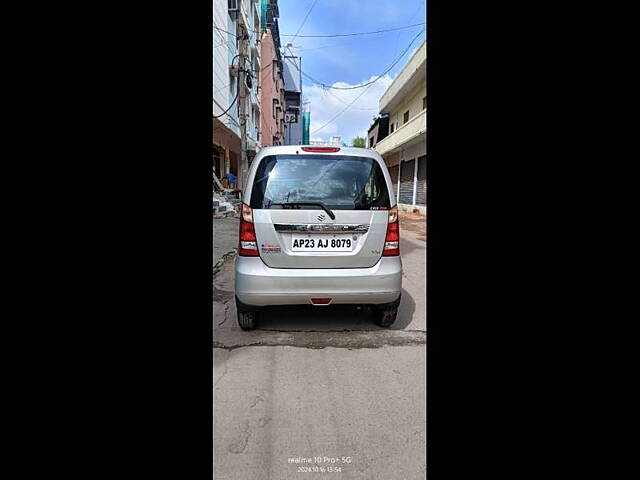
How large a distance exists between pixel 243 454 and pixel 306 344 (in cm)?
133

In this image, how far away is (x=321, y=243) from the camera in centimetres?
284

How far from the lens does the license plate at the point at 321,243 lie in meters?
2.82

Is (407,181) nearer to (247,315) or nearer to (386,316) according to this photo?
(386,316)

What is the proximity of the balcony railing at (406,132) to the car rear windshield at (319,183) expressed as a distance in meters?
9.96

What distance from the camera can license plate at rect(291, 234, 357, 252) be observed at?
9.27ft

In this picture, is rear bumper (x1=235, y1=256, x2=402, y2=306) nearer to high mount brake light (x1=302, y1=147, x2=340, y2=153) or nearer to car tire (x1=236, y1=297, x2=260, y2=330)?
car tire (x1=236, y1=297, x2=260, y2=330)

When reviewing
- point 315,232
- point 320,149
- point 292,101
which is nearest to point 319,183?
point 320,149

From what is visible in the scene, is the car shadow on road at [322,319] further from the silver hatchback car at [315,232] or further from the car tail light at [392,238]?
the car tail light at [392,238]

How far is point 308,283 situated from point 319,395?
2.95 feet

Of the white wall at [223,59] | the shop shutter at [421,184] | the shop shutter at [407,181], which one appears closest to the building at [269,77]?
the shop shutter at [407,181]

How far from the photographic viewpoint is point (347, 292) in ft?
9.50

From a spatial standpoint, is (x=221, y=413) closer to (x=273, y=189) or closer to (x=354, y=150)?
(x=273, y=189)

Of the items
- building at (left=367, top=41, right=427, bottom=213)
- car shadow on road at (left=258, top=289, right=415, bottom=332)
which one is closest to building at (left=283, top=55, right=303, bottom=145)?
building at (left=367, top=41, right=427, bottom=213)
